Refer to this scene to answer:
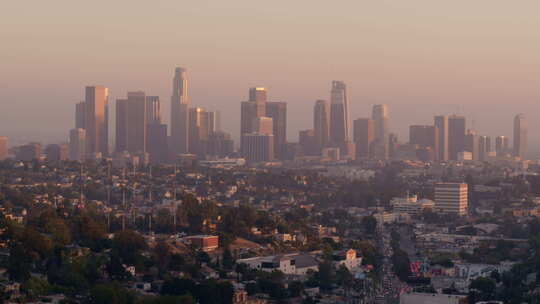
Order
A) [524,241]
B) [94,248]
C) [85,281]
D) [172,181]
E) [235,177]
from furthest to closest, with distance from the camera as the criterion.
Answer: [235,177] → [172,181] → [524,241] → [94,248] → [85,281]

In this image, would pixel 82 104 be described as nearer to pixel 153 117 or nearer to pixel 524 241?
pixel 153 117

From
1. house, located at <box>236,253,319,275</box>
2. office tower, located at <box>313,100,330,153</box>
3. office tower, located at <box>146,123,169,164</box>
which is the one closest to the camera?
house, located at <box>236,253,319,275</box>

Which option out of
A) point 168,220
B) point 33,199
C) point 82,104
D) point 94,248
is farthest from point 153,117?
point 94,248

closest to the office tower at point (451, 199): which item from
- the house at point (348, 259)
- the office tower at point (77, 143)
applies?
the house at point (348, 259)

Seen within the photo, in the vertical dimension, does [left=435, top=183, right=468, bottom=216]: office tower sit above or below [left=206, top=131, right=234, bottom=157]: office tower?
below

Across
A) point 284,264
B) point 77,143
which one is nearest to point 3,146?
point 77,143

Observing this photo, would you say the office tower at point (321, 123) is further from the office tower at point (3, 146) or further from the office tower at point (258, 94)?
the office tower at point (3, 146)

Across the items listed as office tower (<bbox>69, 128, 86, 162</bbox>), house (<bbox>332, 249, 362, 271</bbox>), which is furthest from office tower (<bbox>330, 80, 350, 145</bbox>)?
house (<bbox>332, 249, 362, 271</bbox>)

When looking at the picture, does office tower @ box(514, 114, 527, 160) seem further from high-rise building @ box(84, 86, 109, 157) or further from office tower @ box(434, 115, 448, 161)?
high-rise building @ box(84, 86, 109, 157)

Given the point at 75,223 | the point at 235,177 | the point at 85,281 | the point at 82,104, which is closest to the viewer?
the point at 85,281
